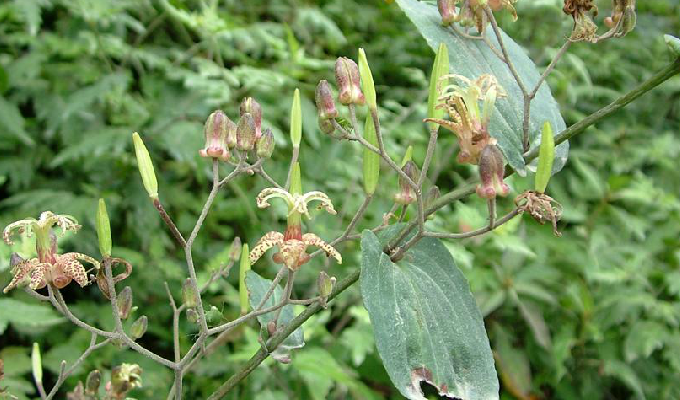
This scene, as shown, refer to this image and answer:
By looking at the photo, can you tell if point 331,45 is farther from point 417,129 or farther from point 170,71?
point 170,71

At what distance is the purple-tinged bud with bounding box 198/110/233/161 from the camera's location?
26.4 inches

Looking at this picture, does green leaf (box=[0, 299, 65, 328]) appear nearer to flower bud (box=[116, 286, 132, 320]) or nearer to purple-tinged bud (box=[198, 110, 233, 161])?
flower bud (box=[116, 286, 132, 320])

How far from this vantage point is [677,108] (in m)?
2.52

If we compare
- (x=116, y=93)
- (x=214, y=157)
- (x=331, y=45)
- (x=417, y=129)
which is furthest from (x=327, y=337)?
(x=331, y=45)

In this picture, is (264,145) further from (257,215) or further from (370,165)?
(257,215)

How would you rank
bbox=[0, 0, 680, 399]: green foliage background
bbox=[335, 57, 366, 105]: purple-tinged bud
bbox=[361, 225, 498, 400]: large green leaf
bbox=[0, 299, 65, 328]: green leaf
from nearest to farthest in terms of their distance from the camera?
bbox=[361, 225, 498, 400]: large green leaf, bbox=[335, 57, 366, 105]: purple-tinged bud, bbox=[0, 299, 65, 328]: green leaf, bbox=[0, 0, 680, 399]: green foliage background

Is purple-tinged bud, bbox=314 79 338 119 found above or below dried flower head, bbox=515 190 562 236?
above

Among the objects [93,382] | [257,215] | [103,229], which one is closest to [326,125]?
[103,229]

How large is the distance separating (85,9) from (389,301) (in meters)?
1.26

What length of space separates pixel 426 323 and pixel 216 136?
0.89ft

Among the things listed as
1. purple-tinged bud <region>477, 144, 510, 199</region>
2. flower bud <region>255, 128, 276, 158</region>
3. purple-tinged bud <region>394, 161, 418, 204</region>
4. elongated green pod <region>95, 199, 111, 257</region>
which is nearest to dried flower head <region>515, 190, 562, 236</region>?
purple-tinged bud <region>477, 144, 510, 199</region>

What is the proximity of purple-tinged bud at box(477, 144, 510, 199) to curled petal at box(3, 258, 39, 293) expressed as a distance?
1.36ft

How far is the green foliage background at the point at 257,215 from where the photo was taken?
145 centimetres

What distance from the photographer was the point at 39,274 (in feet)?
2.05
